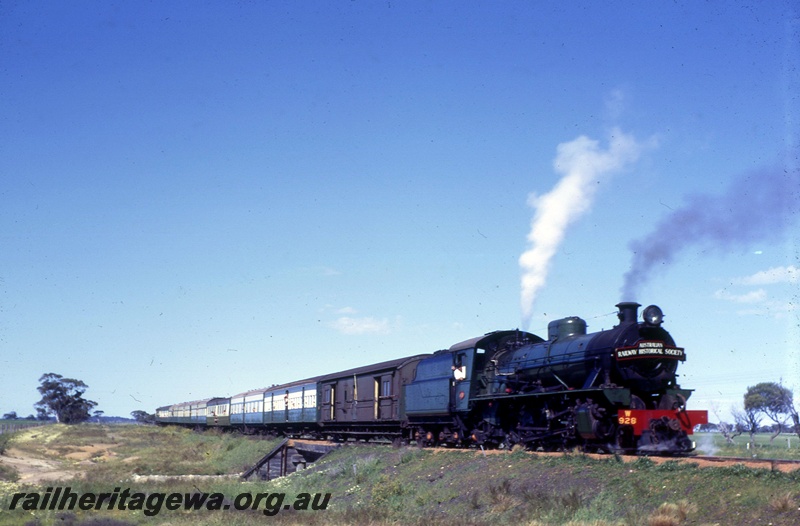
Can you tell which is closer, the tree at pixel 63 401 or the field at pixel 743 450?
the field at pixel 743 450

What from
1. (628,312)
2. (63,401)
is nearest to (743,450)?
(628,312)

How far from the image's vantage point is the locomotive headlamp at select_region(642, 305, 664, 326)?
60.4 ft

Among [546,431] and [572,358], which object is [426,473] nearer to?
[546,431]

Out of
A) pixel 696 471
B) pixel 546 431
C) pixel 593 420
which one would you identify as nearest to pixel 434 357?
pixel 546 431

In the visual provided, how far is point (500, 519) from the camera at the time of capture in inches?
593

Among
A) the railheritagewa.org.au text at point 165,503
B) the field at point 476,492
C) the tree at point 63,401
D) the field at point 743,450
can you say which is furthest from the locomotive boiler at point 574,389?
the tree at point 63,401

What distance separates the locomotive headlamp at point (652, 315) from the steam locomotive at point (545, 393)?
0.03m

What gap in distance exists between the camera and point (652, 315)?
728 inches

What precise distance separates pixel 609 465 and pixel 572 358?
3867 mm

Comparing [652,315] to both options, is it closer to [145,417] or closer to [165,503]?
[165,503]

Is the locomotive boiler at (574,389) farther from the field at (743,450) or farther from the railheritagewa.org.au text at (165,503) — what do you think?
the railheritagewa.org.au text at (165,503)

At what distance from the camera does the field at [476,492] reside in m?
12.3

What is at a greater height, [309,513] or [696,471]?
[696,471]

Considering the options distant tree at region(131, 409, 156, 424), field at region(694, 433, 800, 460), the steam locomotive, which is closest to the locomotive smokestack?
the steam locomotive
